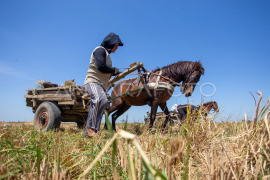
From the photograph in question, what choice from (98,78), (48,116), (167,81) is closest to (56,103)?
(48,116)

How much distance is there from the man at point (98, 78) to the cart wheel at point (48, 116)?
6.59 feet

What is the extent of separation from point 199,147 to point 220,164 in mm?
697

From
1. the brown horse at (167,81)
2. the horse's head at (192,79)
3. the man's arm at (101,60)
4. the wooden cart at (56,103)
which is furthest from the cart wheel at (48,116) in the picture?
the horse's head at (192,79)

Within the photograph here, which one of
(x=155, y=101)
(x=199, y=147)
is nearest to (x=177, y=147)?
(x=199, y=147)

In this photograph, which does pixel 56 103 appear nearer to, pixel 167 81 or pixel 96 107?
pixel 96 107

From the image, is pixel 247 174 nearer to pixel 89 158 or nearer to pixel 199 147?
pixel 199 147

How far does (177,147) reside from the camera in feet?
5.30

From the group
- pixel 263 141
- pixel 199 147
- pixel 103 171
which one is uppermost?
pixel 263 141

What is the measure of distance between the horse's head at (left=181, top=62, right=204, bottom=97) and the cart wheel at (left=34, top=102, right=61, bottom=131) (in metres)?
3.80

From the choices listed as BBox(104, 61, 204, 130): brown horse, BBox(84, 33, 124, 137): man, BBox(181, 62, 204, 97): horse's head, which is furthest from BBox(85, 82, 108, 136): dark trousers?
BBox(181, 62, 204, 97): horse's head

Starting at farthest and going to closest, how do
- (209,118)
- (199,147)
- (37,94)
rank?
1. (37,94)
2. (209,118)
3. (199,147)

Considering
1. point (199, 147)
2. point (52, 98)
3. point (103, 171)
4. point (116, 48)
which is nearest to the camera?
point (103, 171)

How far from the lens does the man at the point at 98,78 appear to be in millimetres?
3420

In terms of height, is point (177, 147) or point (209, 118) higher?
point (209, 118)
